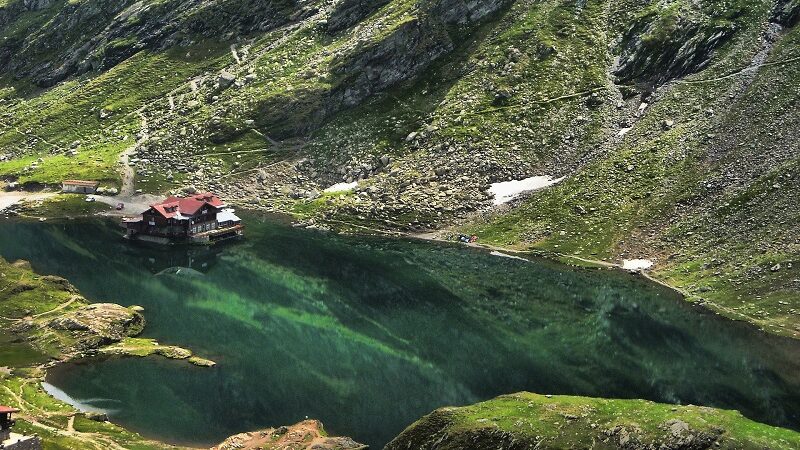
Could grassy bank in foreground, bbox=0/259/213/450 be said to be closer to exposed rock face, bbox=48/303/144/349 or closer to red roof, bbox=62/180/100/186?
exposed rock face, bbox=48/303/144/349

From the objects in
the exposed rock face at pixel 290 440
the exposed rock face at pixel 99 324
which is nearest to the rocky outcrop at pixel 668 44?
the exposed rock face at pixel 99 324

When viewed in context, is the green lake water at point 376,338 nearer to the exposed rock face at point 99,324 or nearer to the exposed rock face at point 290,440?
the exposed rock face at point 290,440

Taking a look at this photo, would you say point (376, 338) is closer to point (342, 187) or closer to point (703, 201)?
point (703, 201)

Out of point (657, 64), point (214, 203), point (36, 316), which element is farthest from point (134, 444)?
point (657, 64)

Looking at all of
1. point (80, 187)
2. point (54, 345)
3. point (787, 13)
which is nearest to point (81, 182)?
point (80, 187)

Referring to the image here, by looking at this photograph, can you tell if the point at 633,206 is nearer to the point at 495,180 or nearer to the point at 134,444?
the point at 495,180

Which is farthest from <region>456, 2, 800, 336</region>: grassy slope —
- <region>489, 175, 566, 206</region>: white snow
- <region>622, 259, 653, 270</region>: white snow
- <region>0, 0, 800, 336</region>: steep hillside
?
<region>489, 175, 566, 206</region>: white snow
